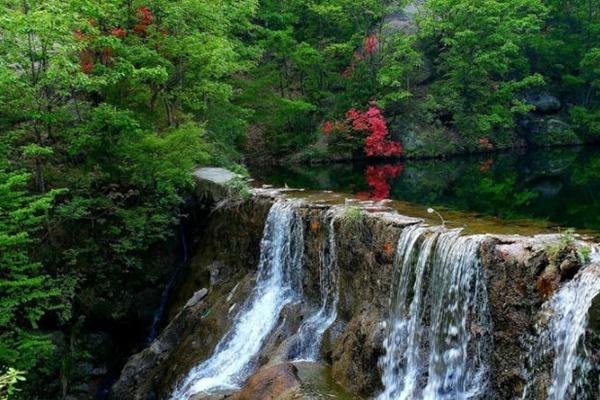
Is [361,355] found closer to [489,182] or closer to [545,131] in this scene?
[489,182]

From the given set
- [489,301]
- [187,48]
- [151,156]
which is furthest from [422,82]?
[489,301]

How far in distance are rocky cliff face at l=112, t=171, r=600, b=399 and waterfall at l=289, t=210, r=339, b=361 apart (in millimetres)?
101

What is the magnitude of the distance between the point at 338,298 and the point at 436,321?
2.67m

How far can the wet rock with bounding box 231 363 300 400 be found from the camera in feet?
25.4

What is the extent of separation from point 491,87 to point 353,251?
23527 mm

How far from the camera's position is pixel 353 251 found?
984 centimetres

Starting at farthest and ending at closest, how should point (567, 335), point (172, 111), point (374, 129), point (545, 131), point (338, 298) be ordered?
1. point (545, 131)
2. point (374, 129)
3. point (172, 111)
4. point (338, 298)
5. point (567, 335)

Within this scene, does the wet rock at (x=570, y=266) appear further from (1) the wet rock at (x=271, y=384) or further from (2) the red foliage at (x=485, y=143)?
(2) the red foliage at (x=485, y=143)

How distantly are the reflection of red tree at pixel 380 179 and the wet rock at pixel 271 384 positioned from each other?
700 centimetres

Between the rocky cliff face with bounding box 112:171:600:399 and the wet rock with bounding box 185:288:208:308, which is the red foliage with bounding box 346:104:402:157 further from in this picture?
the wet rock with bounding box 185:288:208:308

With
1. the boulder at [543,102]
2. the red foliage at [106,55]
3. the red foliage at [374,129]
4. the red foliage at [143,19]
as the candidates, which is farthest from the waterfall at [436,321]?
the boulder at [543,102]

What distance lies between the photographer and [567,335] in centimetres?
A: 583

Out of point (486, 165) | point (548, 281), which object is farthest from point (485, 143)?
point (548, 281)

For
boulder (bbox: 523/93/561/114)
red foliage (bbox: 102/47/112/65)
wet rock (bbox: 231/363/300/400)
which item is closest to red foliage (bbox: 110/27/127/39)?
red foliage (bbox: 102/47/112/65)
